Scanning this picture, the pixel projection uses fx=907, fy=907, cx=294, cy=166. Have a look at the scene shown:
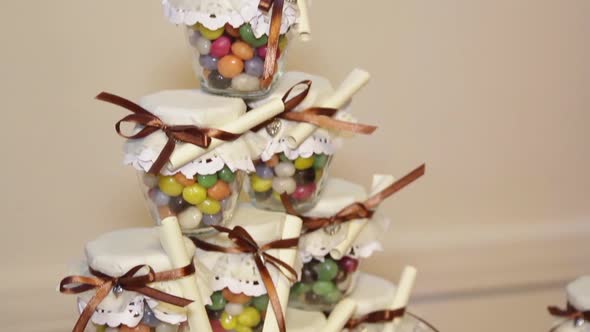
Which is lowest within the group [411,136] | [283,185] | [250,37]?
[283,185]

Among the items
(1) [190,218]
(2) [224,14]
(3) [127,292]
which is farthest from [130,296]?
(2) [224,14]

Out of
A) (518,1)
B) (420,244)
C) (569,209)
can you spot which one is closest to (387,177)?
(420,244)

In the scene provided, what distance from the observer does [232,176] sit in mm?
1004

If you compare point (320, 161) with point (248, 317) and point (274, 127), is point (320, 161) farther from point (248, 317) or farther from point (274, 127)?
point (248, 317)

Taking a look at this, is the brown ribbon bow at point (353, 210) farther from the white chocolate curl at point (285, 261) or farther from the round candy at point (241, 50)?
the round candy at point (241, 50)

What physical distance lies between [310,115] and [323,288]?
0.23 meters

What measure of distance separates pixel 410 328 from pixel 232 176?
1.19ft

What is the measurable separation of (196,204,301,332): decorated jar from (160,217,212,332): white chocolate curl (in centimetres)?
4

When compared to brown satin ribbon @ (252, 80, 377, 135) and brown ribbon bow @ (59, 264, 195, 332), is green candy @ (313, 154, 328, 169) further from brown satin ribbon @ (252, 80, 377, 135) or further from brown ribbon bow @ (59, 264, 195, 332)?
brown ribbon bow @ (59, 264, 195, 332)

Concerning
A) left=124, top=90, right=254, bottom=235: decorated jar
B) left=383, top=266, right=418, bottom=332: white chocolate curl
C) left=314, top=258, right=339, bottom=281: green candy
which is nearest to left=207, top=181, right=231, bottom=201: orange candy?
left=124, top=90, right=254, bottom=235: decorated jar

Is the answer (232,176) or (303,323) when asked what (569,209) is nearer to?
(303,323)

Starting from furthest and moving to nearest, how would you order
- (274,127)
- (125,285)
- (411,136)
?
(411,136) → (274,127) → (125,285)

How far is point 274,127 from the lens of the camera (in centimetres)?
106

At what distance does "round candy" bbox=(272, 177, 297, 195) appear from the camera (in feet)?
3.58
